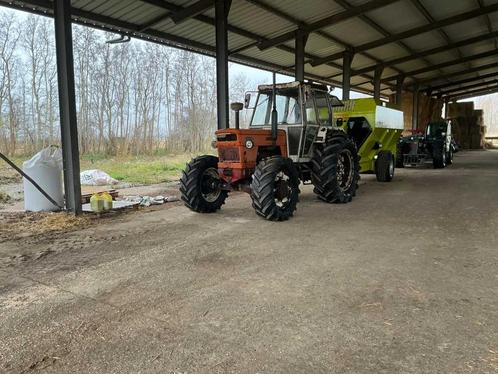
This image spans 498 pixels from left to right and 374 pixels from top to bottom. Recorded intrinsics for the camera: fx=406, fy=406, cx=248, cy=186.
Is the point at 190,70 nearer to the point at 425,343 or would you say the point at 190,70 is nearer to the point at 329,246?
the point at 329,246

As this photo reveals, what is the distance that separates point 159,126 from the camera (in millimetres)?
18016

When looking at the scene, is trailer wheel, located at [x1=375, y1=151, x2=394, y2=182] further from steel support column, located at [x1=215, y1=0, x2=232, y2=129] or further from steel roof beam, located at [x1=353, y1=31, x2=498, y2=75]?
steel roof beam, located at [x1=353, y1=31, x2=498, y2=75]

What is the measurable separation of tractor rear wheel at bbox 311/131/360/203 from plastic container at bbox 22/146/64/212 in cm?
425

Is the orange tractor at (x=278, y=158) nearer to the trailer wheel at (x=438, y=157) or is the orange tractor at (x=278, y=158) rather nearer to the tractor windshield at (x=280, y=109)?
the tractor windshield at (x=280, y=109)

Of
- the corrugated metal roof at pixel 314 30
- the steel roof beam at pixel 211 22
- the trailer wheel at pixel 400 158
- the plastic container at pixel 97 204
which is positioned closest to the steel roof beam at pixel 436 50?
the corrugated metal roof at pixel 314 30

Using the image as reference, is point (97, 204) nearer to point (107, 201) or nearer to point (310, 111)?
point (107, 201)

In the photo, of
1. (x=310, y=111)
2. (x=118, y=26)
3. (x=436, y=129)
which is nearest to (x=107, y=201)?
(x=310, y=111)

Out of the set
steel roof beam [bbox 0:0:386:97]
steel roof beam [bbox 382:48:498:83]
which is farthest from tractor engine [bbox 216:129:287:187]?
steel roof beam [bbox 382:48:498:83]

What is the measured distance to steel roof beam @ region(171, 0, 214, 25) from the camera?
8289 mm

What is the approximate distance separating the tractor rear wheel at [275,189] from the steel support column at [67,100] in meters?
2.86

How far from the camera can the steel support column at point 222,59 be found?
27.9 ft

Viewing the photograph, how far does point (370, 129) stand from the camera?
10172 mm

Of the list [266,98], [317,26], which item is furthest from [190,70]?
[266,98]

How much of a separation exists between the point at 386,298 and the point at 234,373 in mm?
1461
